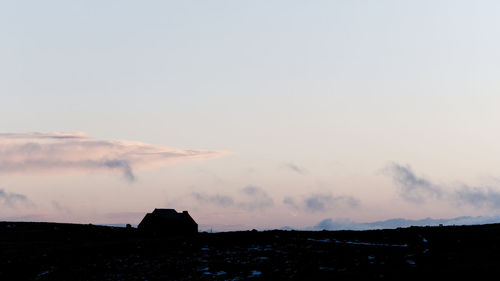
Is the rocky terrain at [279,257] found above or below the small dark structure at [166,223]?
below

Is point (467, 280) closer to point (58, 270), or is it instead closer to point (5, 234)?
point (58, 270)

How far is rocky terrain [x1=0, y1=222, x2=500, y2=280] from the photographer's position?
3359 centimetres

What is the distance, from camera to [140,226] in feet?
300

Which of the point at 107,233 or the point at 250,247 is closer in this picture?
the point at 250,247

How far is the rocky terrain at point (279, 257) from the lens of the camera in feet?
110

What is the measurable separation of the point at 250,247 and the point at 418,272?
16.1 m

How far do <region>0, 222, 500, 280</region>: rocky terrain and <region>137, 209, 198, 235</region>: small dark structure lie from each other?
31710mm

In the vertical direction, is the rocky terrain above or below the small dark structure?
below

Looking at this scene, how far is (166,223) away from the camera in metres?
90.1

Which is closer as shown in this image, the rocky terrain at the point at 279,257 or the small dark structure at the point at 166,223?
the rocky terrain at the point at 279,257

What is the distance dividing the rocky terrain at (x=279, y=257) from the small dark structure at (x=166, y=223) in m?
31.7

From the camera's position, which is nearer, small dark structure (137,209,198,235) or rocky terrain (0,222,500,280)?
rocky terrain (0,222,500,280)

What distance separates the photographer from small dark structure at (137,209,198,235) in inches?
3531

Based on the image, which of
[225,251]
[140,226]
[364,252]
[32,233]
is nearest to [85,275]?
[225,251]
